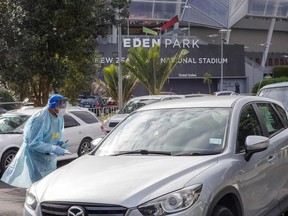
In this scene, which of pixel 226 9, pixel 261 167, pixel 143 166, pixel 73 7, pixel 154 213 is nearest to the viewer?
pixel 154 213

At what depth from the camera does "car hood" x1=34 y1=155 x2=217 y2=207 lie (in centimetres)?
377

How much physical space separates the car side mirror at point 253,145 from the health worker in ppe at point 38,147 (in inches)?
90.2

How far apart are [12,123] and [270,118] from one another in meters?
7.30

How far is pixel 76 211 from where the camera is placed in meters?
3.77

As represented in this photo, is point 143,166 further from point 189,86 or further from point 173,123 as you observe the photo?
point 189,86

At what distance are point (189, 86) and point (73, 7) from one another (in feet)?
130

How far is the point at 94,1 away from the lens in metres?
13.5

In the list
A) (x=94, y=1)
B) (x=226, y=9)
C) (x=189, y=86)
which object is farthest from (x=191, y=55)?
(x=94, y=1)

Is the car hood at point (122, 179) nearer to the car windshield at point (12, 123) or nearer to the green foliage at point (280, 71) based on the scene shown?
the car windshield at point (12, 123)

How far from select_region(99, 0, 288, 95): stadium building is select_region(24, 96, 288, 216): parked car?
36004mm

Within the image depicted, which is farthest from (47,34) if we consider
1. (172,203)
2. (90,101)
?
(90,101)

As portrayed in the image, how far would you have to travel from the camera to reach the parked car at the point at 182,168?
3.78 m

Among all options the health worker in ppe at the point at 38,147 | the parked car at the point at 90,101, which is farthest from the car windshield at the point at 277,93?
the parked car at the point at 90,101

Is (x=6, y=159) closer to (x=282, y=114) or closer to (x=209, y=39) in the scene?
(x=282, y=114)
